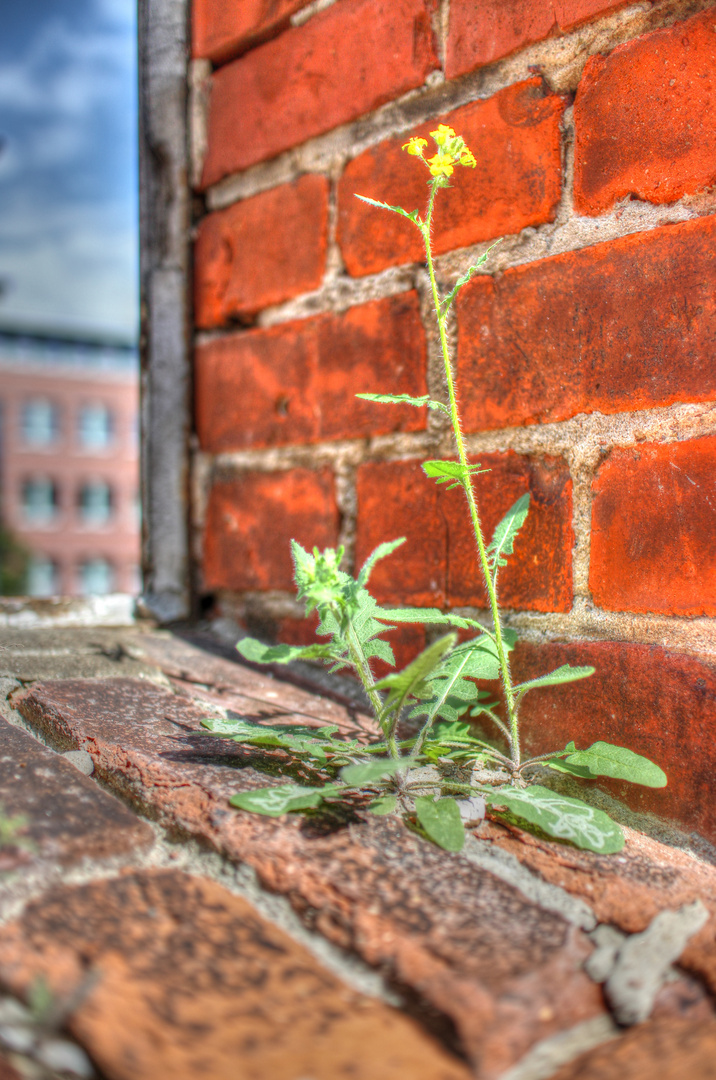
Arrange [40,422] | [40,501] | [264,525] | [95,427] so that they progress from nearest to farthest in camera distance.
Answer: [264,525], [40,422], [40,501], [95,427]

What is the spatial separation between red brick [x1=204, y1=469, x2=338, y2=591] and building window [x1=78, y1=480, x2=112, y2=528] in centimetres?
3715

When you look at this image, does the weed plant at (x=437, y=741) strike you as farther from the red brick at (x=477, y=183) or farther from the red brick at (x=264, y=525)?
the red brick at (x=264, y=525)

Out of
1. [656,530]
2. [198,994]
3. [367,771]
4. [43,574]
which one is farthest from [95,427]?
[198,994]

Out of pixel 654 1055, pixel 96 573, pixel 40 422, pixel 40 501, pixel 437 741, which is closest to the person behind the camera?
pixel 654 1055

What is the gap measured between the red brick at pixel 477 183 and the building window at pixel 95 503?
37480mm

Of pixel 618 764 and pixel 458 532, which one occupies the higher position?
pixel 458 532

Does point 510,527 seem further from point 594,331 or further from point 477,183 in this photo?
point 477,183

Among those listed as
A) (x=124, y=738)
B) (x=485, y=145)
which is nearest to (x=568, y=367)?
(x=485, y=145)

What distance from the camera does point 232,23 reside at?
1.33 metres

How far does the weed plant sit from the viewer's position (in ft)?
2.36

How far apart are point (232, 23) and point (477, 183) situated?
620 millimetres

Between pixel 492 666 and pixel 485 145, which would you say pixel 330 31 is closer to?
pixel 485 145

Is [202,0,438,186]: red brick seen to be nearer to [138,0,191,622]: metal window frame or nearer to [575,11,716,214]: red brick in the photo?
[138,0,191,622]: metal window frame

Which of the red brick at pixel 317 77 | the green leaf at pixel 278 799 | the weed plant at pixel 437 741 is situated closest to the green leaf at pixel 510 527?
the weed plant at pixel 437 741
